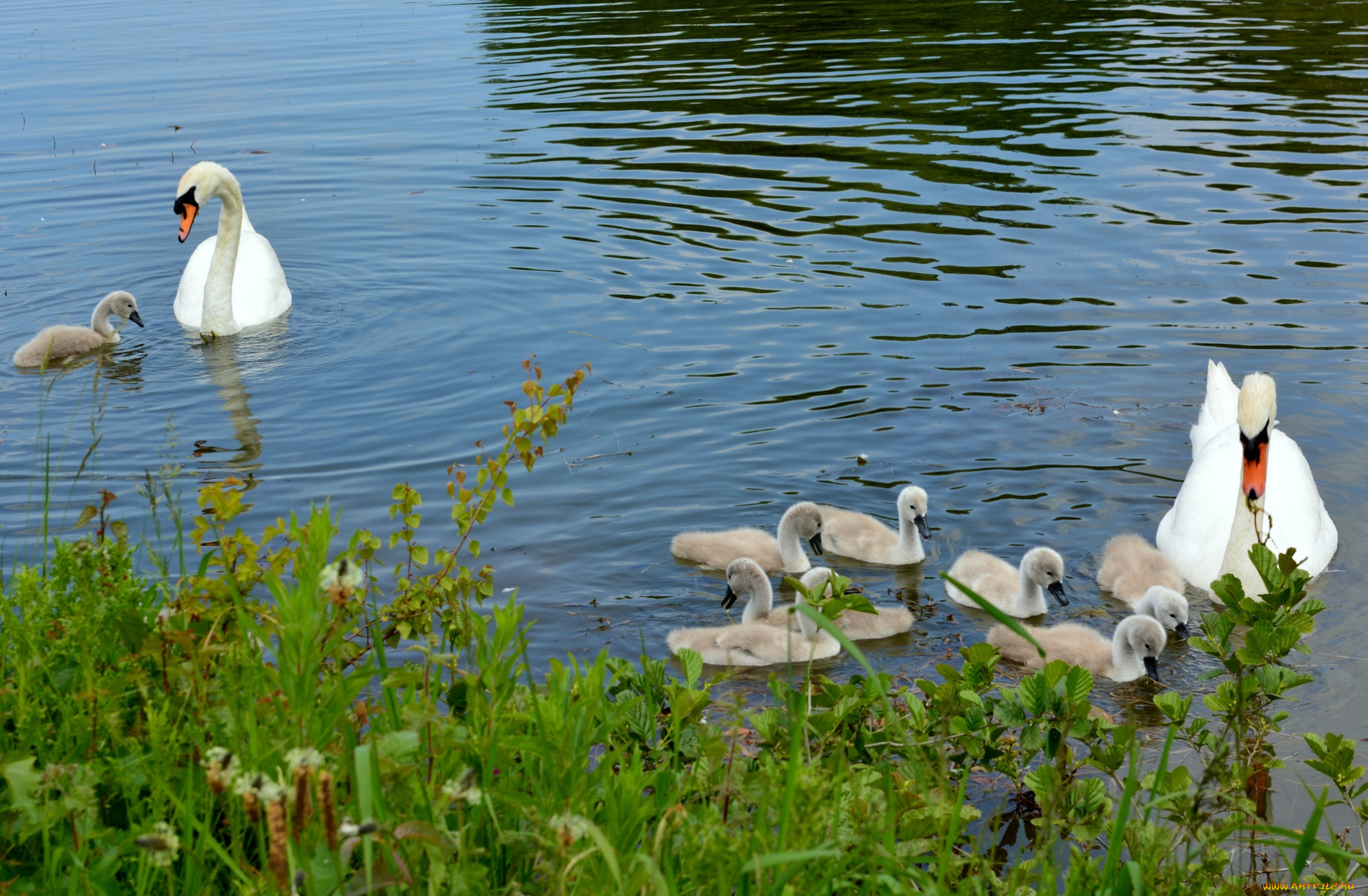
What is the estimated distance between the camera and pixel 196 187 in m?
10.4

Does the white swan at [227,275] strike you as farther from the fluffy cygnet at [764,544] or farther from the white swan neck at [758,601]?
the white swan neck at [758,601]

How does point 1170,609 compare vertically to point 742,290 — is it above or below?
below

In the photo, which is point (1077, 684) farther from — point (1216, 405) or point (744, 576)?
point (1216, 405)

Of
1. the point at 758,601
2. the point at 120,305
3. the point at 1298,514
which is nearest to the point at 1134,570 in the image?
the point at 1298,514

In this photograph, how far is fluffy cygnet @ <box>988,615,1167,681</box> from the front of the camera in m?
5.37

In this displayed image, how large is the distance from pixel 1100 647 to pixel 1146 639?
0.27 metres

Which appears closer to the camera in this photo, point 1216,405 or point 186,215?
point 1216,405

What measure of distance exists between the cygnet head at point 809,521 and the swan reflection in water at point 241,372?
298 centimetres

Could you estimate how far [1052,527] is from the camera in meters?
6.74

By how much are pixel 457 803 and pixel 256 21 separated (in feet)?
92.8

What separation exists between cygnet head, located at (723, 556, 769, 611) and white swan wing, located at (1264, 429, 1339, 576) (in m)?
2.26

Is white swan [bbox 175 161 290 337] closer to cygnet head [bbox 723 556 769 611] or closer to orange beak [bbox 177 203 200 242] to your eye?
orange beak [bbox 177 203 200 242]

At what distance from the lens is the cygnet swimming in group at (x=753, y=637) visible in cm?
562

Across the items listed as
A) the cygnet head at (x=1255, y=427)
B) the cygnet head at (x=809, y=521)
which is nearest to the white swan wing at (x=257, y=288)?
the cygnet head at (x=809, y=521)
